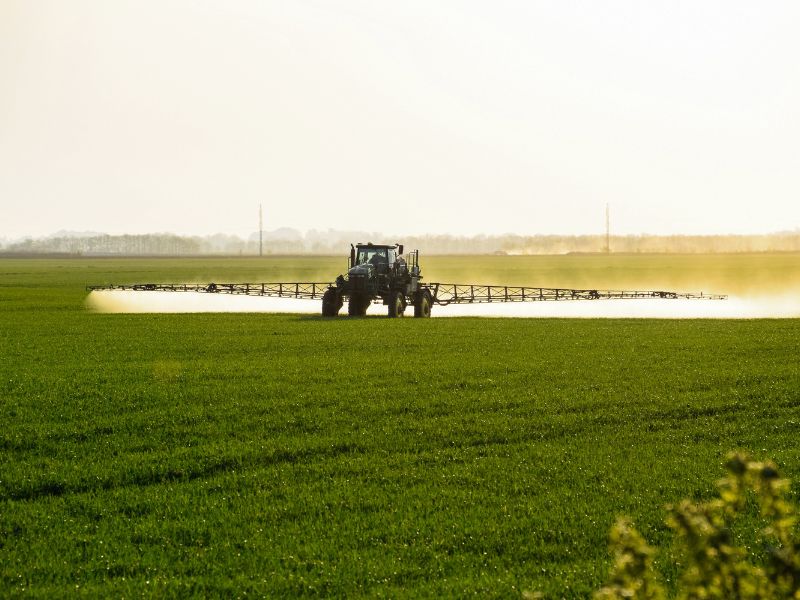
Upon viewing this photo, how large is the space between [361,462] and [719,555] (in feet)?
27.8

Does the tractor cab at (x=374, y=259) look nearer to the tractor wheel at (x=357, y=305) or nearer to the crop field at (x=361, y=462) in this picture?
the tractor wheel at (x=357, y=305)

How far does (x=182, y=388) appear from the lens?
59.5 ft

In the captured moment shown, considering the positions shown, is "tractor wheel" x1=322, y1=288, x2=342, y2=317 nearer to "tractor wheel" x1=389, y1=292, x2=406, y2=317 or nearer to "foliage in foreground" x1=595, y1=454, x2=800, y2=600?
"tractor wheel" x1=389, y1=292, x2=406, y2=317

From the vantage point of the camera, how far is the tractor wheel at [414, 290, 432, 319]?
40.8 meters

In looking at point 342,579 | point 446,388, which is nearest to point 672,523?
point 342,579

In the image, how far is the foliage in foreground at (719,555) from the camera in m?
3.78

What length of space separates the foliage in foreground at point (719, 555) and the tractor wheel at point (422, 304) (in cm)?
3651

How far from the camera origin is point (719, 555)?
12.8ft

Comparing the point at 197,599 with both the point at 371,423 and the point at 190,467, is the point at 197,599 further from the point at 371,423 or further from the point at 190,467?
the point at 371,423

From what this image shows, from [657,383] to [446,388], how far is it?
432cm

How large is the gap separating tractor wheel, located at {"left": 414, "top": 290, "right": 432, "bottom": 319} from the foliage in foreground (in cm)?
3651

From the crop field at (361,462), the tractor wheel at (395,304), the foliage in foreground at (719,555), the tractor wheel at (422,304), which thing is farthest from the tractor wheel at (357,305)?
the foliage in foreground at (719,555)

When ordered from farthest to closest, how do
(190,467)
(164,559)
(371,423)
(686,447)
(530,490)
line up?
1. (371,423)
2. (686,447)
3. (190,467)
4. (530,490)
5. (164,559)

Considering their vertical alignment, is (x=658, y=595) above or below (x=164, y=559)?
above
